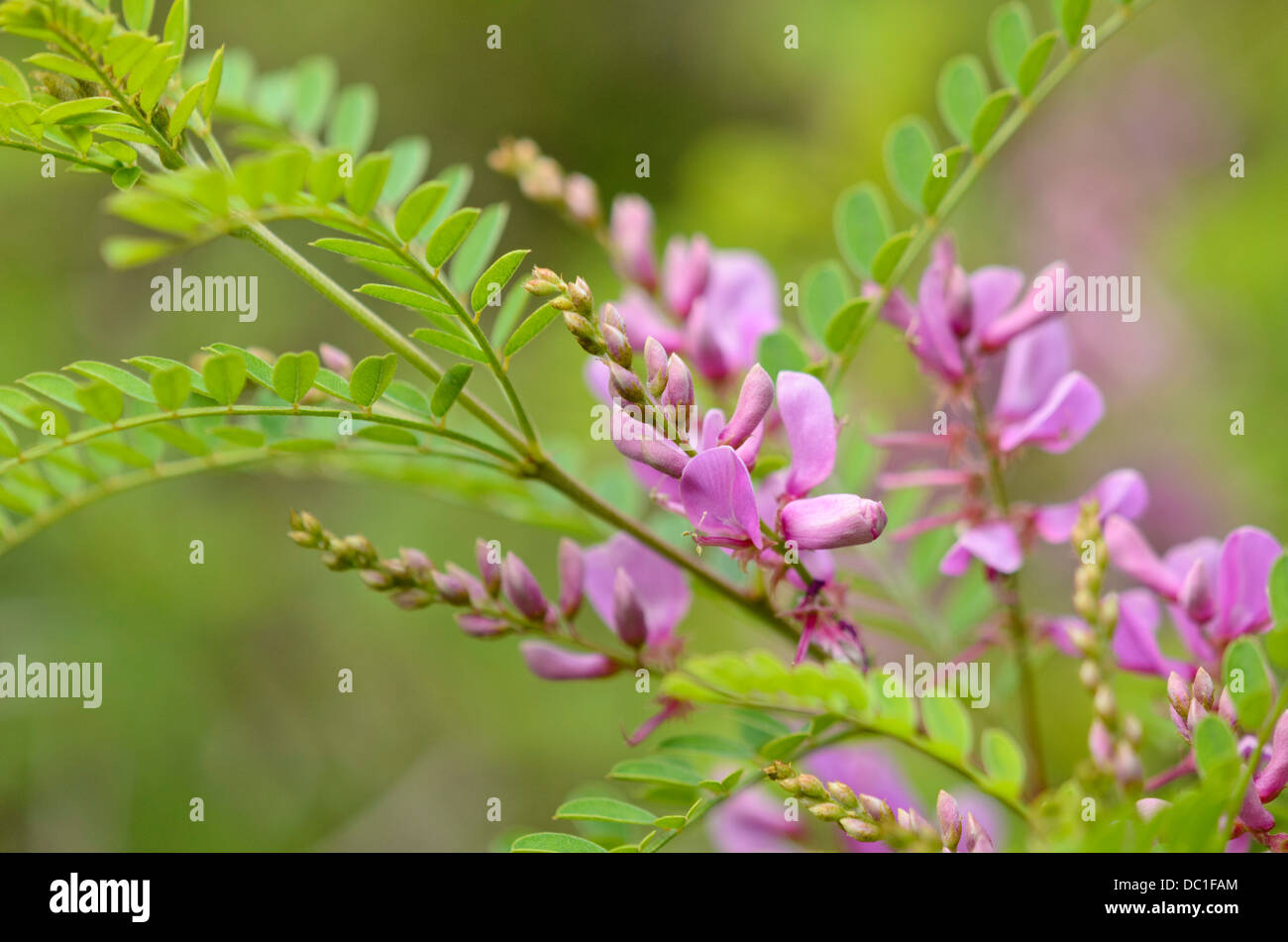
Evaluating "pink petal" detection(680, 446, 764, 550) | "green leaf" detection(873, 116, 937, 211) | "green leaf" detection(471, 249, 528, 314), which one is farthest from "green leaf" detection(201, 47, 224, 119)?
"green leaf" detection(873, 116, 937, 211)

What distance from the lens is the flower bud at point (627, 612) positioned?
1405 millimetres

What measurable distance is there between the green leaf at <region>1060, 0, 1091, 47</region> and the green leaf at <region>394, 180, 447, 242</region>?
93 centimetres

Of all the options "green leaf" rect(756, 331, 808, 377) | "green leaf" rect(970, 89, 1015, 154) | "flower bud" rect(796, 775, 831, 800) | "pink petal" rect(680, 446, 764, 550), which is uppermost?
→ "green leaf" rect(970, 89, 1015, 154)

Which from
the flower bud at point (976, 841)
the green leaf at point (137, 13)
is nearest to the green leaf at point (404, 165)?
the green leaf at point (137, 13)

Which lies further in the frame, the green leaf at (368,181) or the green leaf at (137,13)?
the green leaf at (137,13)

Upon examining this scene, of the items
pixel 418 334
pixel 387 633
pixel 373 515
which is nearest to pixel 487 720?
pixel 387 633

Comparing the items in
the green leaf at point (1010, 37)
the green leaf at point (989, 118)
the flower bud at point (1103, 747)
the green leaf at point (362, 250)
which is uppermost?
the green leaf at point (1010, 37)

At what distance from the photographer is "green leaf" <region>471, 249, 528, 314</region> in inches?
48.1

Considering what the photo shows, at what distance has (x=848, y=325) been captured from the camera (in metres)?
1.46

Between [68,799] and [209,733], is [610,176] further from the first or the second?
[68,799]

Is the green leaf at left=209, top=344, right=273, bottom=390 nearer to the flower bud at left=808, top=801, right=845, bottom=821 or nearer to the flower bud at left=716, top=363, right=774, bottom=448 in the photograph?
the flower bud at left=716, top=363, right=774, bottom=448

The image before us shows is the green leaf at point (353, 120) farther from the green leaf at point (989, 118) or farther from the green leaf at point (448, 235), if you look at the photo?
the green leaf at point (989, 118)

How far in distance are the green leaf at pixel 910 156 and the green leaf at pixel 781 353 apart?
39cm
